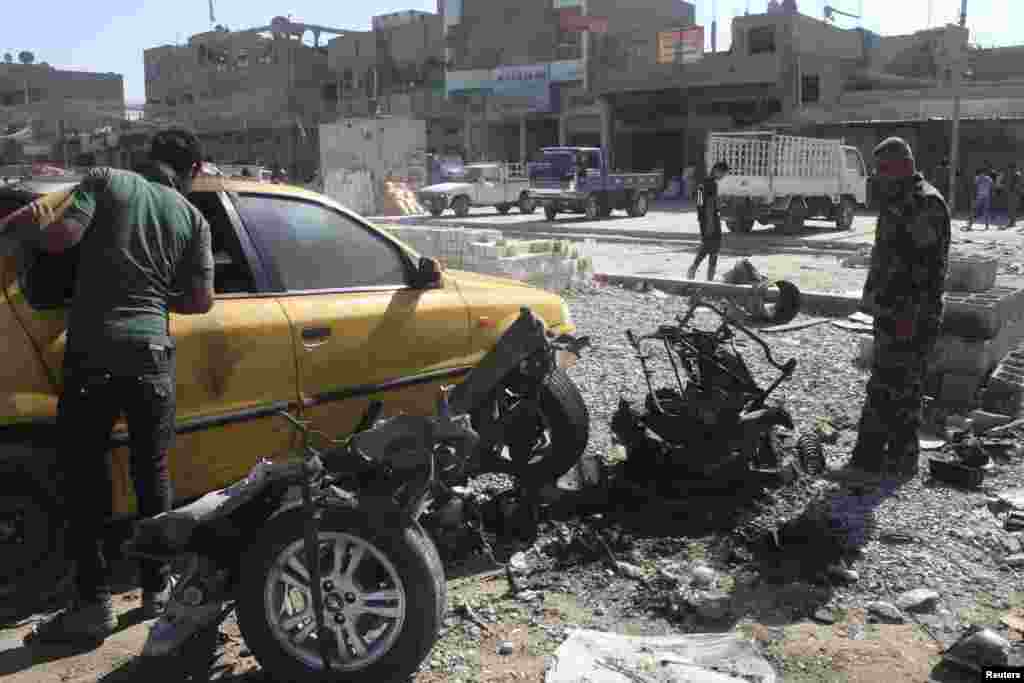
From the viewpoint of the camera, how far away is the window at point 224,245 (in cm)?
387

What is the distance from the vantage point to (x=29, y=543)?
3369 millimetres

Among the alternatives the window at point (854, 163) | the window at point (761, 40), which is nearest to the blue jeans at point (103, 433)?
the window at point (854, 163)

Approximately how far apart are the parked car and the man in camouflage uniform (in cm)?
188

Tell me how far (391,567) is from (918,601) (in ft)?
7.30

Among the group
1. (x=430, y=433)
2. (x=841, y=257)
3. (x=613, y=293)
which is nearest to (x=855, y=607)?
(x=430, y=433)

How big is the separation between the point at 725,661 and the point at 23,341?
9.29 feet

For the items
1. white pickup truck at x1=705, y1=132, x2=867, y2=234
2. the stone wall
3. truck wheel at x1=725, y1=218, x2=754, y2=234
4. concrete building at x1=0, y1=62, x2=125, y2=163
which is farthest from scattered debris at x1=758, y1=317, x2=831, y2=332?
concrete building at x1=0, y1=62, x2=125, y2=163

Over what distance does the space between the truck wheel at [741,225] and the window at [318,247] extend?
742 inches

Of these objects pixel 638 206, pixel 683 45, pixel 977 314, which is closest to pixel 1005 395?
pixel 977 314

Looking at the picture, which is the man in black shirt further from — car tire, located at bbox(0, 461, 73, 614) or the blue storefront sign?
the blue storefront sign

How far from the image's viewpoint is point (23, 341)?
3.23 meters

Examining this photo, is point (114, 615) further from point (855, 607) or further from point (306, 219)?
point (855, 607)

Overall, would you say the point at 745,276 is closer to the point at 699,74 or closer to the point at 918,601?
the point at 918,601

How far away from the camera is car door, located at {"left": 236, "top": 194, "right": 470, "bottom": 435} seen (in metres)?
3.93
